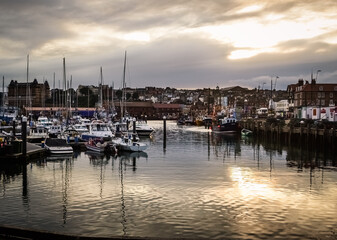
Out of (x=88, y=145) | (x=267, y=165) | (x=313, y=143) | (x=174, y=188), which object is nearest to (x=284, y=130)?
(x=313, y=143)

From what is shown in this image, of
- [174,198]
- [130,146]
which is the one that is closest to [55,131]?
[130,146]

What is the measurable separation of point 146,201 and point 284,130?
4879 centimetres

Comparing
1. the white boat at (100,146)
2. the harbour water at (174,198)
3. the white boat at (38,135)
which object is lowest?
the harbour water at (174,198)

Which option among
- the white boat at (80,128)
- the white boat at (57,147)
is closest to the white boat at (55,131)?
the white boat at (80,128)

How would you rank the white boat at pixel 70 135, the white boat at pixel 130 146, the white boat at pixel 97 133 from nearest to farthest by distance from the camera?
1. the white boat at pixel 130 146
2. the white boat at pixel 70 135
3. the white boat at pixel 97 133

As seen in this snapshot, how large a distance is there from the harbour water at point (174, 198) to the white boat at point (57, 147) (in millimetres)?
4863

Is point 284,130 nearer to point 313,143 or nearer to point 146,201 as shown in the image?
point 313,143

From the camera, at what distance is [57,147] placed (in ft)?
153

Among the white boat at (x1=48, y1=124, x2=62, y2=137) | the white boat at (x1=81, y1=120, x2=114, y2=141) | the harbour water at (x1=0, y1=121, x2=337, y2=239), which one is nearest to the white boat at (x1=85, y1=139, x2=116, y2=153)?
the white boat at (x1=81, y1=120, x2=114, y2=141)

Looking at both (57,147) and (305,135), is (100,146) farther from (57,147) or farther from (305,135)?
(305,135)

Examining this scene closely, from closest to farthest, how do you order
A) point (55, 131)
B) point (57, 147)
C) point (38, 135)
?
1. point (57, 147)
2. point (38, 135)
3. point (55, 131)

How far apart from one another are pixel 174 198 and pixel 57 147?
26104mm

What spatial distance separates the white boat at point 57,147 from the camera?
152ft

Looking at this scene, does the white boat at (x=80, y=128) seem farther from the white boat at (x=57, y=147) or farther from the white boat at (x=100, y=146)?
the white boat at (x=57, y=147)
